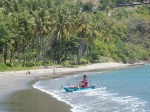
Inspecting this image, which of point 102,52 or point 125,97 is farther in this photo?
point 102,52

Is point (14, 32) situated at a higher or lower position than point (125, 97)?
higher

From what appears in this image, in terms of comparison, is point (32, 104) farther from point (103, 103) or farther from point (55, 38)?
point (55, 38)

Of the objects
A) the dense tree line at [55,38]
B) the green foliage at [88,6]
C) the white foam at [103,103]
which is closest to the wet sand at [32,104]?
the white foam at [103,103]

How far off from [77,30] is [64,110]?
62.5 meters

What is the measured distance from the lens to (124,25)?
127750 millimetres

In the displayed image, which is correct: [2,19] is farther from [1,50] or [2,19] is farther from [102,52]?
[102,52]

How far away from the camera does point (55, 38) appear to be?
86.2 meters

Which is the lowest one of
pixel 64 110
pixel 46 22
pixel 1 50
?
pixel 64 110

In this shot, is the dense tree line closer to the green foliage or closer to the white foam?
the white foam

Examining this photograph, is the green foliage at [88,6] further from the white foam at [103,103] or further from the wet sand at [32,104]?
the wet sand at [32,104]

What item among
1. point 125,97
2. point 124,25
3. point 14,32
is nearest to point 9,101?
point 125,97

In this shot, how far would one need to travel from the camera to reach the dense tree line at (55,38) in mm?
73812

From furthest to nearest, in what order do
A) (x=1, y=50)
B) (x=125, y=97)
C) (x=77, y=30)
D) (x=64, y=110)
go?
1. (x=77, y=30)
2. (x=1, y=50)
3. (x=125, y=97)
4. (x=64, y=110)

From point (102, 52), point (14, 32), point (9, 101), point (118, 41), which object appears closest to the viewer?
point (9, 101)
